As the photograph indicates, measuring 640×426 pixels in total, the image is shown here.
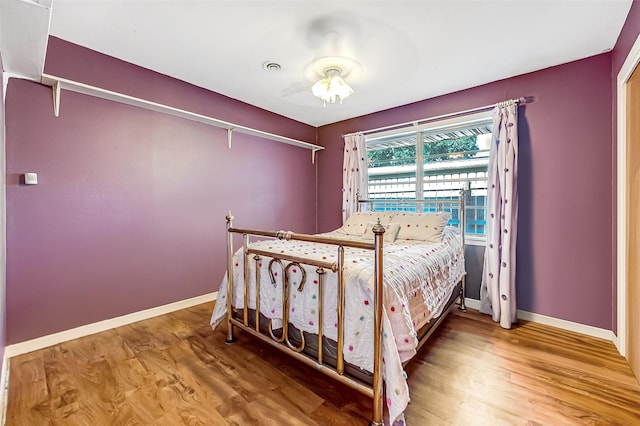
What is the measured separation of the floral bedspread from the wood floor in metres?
0.30

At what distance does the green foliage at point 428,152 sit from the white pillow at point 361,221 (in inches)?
36.0

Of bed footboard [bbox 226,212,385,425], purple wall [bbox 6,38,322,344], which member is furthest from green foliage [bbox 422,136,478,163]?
purple wall [bbox 6,38,322,344]

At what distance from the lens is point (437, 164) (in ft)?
10.7

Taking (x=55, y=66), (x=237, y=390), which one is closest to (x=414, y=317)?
(x=237, y=390)

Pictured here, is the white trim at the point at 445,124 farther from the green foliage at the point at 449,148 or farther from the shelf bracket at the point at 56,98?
the shelf bracket at the point at 56,98

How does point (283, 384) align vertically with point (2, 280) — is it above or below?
below

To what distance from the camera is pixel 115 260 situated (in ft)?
7.94

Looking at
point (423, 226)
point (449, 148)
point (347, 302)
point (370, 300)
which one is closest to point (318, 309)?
point (347, 302)

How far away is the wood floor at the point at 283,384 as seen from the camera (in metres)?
1.40

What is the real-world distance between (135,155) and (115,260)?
0.96 metres

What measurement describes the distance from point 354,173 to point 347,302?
2522 mm

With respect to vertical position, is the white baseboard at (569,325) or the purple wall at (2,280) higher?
the purple wall at (2,280)

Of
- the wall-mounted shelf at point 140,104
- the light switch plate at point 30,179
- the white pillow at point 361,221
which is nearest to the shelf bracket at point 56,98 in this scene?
the wall-mounted shelf at point 140,104

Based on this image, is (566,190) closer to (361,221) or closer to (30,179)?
(361,221)
